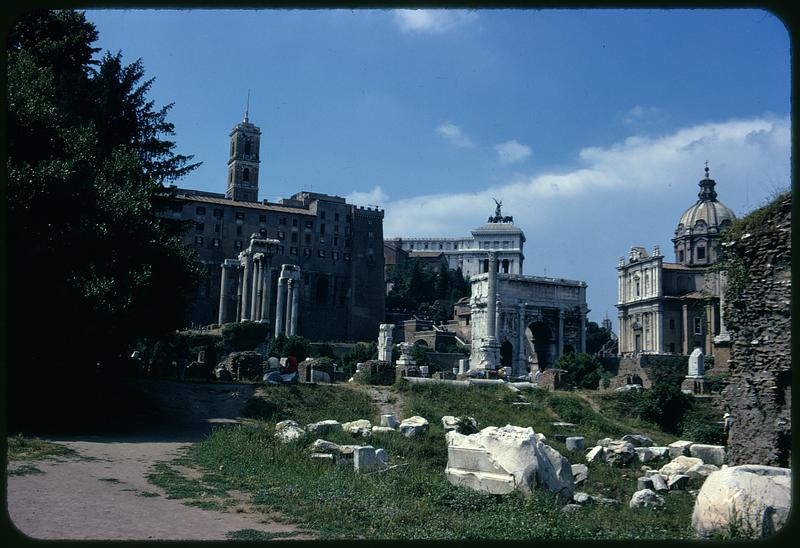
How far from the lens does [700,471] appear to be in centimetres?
1329

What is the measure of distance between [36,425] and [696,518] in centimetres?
1325

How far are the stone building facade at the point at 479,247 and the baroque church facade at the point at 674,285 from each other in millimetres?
42941

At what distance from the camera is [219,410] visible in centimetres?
2030

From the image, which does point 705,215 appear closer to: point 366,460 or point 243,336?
point 243,336

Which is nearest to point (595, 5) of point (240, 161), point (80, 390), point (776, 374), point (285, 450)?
point (776, 374)

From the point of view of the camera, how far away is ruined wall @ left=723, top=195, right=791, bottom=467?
35.1 ft

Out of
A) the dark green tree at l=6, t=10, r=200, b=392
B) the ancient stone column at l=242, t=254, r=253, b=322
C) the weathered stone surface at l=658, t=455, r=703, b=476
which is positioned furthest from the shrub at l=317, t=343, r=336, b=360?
the weathered stone surface at l=658, t=455, r=703, b=476

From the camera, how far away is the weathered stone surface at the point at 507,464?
994 centimetres

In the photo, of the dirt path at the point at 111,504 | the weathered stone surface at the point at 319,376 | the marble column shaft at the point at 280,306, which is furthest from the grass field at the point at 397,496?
the marble column shaft at the point at 280,306

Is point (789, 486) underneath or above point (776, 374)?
underneath

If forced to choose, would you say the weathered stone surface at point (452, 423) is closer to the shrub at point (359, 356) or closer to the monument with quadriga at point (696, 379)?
the monument with quadriga at point (696, 379)

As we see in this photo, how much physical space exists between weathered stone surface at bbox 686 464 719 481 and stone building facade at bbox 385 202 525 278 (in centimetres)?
10081

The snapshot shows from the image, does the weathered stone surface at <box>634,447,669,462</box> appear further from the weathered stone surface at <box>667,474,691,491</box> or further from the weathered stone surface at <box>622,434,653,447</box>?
the weathered stone surface at <box>667,474,691,491</box>

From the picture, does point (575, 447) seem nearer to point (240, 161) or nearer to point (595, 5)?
point (595, 5)
